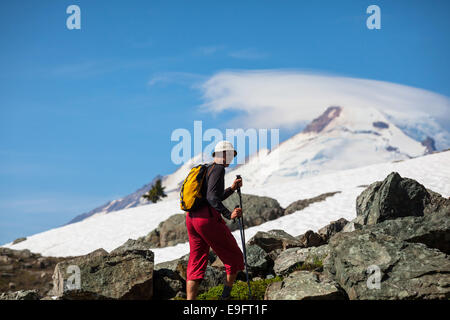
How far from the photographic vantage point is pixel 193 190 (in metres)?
8.34

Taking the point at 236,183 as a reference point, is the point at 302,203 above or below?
above

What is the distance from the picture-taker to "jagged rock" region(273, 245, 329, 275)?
11.8 meters

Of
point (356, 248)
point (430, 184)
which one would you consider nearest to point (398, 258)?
point (356, 248)

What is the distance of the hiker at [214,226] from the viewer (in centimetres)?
825

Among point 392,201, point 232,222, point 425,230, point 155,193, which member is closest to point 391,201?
point 392,201

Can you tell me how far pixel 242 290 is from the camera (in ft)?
34.9

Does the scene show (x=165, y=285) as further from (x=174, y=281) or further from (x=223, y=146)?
(x=223, y=146)

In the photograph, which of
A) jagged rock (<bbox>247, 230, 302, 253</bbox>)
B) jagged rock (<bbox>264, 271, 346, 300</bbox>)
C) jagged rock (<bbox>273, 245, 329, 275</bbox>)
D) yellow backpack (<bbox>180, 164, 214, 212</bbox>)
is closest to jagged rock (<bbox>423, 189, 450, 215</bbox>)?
jagged rock (<bbox>247, 230, 302, 253</bbox>)

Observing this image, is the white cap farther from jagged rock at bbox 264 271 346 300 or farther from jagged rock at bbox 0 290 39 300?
jagged rock at bbox 0 290 39 300

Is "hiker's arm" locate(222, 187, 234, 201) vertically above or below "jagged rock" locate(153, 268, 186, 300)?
above

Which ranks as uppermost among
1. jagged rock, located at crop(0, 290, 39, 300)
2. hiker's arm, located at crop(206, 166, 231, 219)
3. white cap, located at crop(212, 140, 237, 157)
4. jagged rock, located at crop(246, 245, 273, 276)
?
white cap, located at crop(212, 140, 237, 157)

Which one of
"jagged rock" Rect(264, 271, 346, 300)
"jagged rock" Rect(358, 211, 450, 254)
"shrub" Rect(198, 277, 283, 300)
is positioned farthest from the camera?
"jagged rock" Rect(358, 211, 450, 254)

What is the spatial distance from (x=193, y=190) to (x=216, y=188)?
0.41 m
